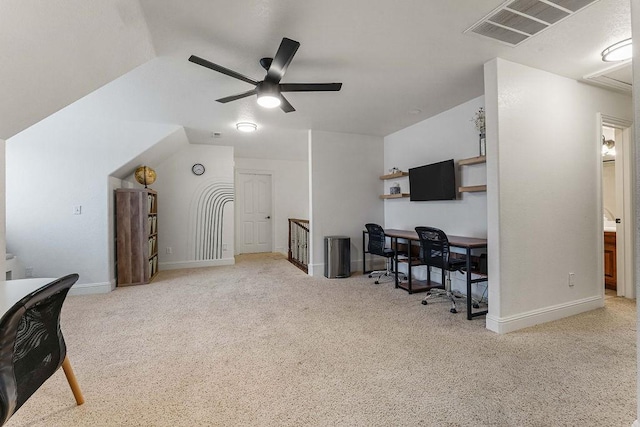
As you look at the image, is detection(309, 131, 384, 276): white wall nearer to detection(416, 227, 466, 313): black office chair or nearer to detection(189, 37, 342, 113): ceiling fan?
detection(416, 227, 466, 313): black office chair

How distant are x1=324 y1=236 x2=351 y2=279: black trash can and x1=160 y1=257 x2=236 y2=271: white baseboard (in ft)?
7.44

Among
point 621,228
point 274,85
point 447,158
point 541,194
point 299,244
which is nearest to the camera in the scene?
point 274,85

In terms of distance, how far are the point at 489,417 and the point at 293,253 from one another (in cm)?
496

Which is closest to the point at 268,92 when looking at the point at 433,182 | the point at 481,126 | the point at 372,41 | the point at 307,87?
the point at 307,87

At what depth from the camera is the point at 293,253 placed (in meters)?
6.19

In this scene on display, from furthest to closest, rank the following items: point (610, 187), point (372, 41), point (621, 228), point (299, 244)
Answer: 1. point (299, 244)
2. point (610, 187)
3. point (621, 228)
4. point (372, 41)

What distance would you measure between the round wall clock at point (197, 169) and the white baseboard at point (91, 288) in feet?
8.00

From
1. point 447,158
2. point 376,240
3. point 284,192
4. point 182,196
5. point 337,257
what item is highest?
point 447,158

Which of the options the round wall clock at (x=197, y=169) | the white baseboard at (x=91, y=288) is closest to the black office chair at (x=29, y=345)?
the white baseboard at (x=91, y=288)

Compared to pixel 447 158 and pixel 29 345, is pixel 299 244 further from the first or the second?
pixel 29 345

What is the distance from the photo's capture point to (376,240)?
427cm

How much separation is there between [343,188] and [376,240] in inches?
45.2

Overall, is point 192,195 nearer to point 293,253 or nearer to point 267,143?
point 267,143

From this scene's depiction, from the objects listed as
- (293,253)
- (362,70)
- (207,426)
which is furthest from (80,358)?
(293,253)
